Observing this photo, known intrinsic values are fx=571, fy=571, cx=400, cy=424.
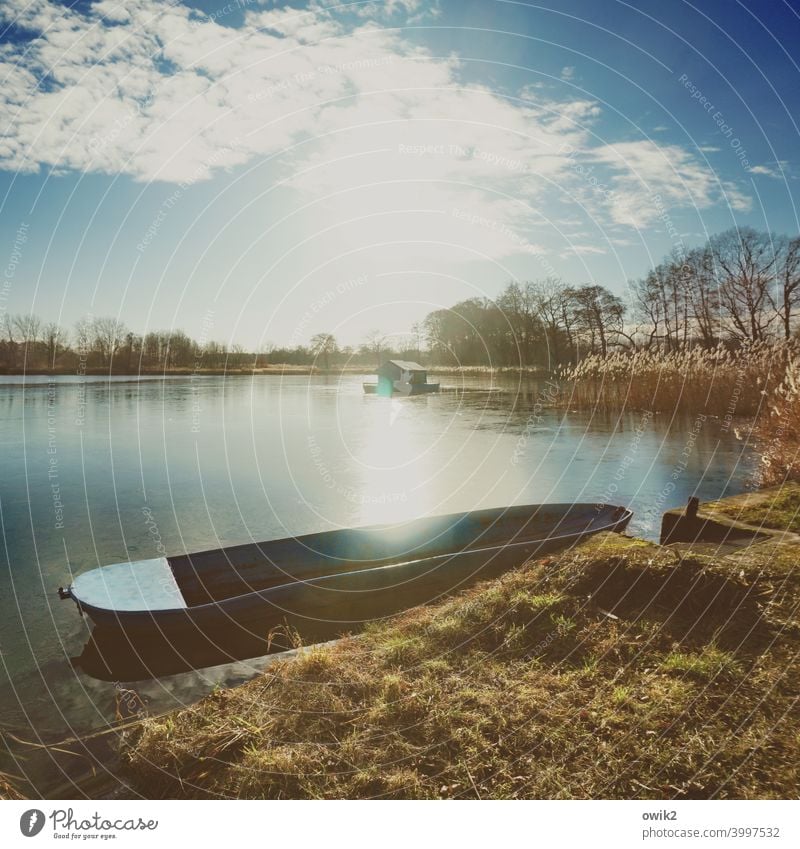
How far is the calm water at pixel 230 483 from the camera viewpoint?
7262 millimetres

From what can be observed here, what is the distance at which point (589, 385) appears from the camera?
30.8 metres

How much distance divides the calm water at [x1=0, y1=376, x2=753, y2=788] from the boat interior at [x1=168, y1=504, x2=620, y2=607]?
5.62ft

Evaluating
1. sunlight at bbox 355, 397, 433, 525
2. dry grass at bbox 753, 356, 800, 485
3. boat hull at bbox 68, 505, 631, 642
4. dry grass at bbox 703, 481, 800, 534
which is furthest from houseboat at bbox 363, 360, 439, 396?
dry grass at bbox 703, 481, 800, 534

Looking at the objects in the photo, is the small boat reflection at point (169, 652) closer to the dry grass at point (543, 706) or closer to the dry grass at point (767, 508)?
the dry grass at point (543, 706)

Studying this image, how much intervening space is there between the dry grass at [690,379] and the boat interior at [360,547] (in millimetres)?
10574

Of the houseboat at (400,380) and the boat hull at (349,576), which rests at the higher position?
the houseboat at (400,380)

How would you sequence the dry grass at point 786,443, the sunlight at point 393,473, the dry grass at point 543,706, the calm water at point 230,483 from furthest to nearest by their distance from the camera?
the sunlight at point 393,473, the dry grass at point 786,443, the calm water at point 230,483, the dry grass at point 543,706

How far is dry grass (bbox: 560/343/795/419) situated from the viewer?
18.8 meters

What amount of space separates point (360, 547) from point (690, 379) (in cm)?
1886

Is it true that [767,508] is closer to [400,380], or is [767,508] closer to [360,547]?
[360,547]

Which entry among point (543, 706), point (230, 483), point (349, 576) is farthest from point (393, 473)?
point (543, 706)

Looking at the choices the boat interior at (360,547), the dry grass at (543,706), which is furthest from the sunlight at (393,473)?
the dry grass at (543,706)

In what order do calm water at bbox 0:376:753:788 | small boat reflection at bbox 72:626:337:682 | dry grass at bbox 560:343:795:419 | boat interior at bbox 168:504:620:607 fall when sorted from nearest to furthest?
small boat reflection at bbox 72:626:337:682 < calm water at bbox 0:376:753:788 < boat interior at bbox 168:504:620:607 < dry grass at bbox 560:343:795:419

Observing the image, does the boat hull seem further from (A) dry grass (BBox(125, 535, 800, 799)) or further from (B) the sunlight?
(B) the sunlight
